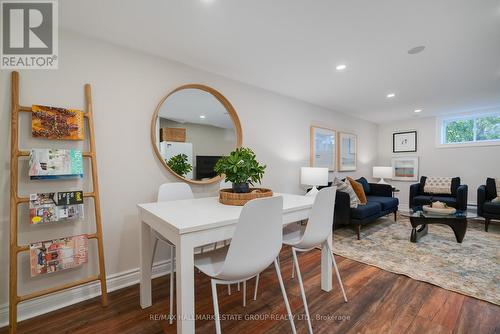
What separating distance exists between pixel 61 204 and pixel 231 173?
4.21 feet

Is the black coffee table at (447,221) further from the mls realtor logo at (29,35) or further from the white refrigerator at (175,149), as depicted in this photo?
the mls realtor logo at (29,35)

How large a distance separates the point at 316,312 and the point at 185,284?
1.07 metres

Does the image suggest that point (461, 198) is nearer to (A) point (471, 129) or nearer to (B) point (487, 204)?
(B) point (487, 204)

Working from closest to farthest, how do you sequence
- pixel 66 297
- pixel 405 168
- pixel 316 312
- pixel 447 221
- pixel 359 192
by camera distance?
pixel 316 312 → pixel 66 297 → pixel 447 221 → pixel 359 192 → pixel 405 168

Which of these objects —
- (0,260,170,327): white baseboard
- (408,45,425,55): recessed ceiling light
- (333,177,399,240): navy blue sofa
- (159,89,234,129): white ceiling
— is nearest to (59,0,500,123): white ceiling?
(408,45,425,55): recessed ceiling light

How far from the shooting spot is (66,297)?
1.73 m

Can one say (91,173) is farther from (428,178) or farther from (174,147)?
(428,178)

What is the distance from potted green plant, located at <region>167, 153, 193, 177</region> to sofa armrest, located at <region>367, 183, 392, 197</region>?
12.5 ft

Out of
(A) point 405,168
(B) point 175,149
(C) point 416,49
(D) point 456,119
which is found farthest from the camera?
(A) point 405,168

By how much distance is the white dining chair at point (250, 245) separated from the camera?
1078mm

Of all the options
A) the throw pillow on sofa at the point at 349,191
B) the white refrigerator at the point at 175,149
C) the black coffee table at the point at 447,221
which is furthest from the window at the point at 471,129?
the white refrigerator at the point at 175,149

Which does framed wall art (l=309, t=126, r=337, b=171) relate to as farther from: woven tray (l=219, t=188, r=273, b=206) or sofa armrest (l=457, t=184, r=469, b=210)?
woven tray (l=219, t=188, r=273, b=206)

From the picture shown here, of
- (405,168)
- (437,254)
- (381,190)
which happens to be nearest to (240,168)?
(437,254)

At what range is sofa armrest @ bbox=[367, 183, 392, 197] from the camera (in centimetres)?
428
